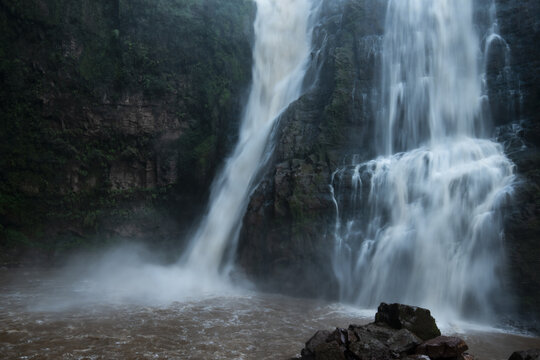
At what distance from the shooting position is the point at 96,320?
8586mm

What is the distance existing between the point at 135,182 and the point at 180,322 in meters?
10.9

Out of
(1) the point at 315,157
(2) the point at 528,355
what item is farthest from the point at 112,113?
(2) the point at 528,355

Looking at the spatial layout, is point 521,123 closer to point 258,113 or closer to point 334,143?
point 334,143

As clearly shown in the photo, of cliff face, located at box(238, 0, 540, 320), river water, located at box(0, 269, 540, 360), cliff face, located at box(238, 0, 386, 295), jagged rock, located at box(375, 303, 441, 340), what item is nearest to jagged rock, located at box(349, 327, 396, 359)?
jagged rock, located at box(375, 303, 441, 340)

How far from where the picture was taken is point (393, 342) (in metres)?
5.95

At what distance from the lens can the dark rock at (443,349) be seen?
18.3 feet

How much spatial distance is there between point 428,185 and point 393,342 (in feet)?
22.0

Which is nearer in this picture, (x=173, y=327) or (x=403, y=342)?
(x=403, y=342)

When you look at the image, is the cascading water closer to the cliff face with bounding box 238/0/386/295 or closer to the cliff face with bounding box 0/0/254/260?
the cliff face with bounding box 238/0/386/295

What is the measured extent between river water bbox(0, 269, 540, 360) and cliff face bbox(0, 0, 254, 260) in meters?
5.46

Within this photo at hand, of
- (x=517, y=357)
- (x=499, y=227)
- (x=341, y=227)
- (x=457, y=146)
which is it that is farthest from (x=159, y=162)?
(x=517, y=357)

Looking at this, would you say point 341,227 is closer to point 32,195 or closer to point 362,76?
point 362,76

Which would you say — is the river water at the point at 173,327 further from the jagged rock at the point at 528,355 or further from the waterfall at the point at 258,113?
the waterfall at the point at 258,113

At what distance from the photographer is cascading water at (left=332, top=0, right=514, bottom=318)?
9992 millimetres
